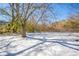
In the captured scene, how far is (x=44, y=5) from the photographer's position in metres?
1.32

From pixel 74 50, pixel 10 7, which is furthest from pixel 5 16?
pixel 74 50

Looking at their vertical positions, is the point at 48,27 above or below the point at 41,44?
above

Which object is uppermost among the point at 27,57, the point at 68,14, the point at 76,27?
the point at 68,14

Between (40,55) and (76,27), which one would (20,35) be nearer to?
(40,55)

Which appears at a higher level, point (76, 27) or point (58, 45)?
point (76, 27)

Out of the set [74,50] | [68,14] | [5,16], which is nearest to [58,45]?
[74,50]

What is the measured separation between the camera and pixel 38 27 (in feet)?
4.35

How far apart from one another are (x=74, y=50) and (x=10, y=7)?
59 centimetres

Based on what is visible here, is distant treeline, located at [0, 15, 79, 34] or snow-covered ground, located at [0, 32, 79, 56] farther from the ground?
distant treeline, located at [0, 15, 79, 34]

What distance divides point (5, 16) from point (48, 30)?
350 millimetres

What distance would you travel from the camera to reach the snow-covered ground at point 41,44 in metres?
1.30

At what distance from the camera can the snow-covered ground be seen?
130 centimetres

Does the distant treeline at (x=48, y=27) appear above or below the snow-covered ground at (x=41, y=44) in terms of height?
A: above

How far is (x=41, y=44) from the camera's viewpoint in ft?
4.34
